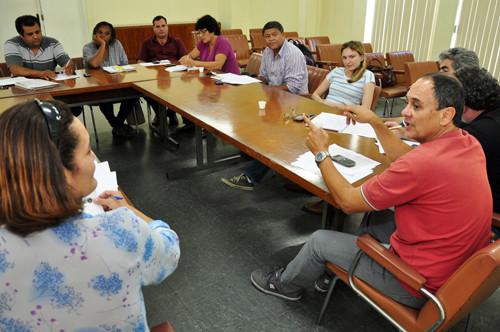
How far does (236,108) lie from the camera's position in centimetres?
259

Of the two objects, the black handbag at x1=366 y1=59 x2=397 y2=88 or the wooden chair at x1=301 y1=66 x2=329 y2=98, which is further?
the black handbag at x1=366 y1=59 x2=397 y2=88

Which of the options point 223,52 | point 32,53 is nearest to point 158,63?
point 223,52

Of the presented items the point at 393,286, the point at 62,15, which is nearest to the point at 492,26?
the point at 393,286

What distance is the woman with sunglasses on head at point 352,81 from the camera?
2896 millimetres

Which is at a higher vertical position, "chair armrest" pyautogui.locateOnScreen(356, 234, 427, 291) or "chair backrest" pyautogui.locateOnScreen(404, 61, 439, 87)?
"chair backrest" pyautogui.locateOnScreen(404, 61, 439, 87)

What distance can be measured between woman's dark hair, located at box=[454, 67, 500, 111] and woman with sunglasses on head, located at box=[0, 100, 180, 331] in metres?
1.64

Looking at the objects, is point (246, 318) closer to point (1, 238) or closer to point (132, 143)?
point (1, 238)

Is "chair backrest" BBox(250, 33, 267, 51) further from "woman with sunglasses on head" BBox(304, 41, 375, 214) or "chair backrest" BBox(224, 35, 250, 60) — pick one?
"woman with sunglasses on head" BBox(304, 41, 375, 214)

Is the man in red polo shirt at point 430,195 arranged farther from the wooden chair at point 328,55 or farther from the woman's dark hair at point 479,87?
the wooden chair at point 328,55

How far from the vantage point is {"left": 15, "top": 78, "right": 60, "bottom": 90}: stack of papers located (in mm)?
3081

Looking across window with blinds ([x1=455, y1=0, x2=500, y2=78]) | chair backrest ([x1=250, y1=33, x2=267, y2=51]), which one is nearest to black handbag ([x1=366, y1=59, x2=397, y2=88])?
window with blinds ([x1=455, y1=0, x2=500, y2=78])

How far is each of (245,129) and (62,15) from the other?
6014 mm

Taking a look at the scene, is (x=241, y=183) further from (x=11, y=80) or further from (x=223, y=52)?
(x=11, y=80)

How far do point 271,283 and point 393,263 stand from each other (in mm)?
821
